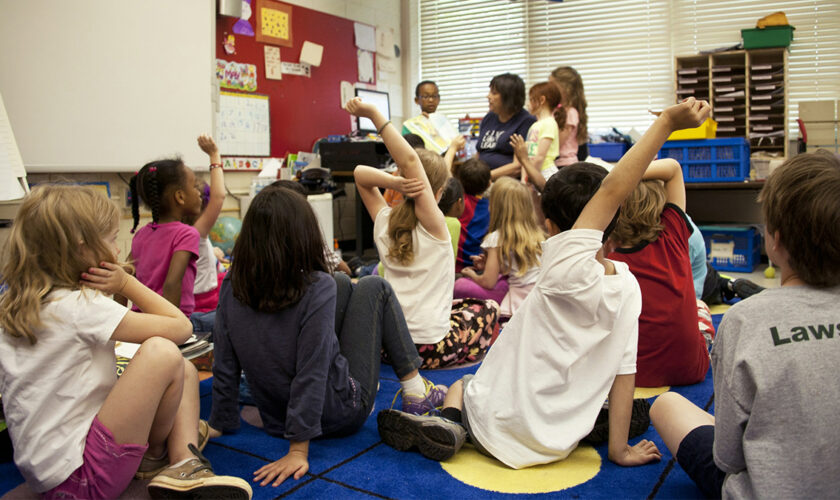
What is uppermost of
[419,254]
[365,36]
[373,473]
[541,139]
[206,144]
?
[365,36]

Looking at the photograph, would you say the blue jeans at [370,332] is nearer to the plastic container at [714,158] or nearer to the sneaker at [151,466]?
the sneaker at [151,466]

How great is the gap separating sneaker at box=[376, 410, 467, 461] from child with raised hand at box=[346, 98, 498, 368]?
1.82 ft

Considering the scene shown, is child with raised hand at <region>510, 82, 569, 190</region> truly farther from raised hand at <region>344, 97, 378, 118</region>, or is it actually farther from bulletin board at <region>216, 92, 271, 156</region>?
bulletin board at <region>216, 92, 271, 156</region>

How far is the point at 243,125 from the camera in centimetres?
471

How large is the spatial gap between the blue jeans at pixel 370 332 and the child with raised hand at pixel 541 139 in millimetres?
1946

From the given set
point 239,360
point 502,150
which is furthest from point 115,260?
point 502,150

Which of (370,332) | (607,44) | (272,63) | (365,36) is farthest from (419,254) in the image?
(365,36)

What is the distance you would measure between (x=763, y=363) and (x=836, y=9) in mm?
4840

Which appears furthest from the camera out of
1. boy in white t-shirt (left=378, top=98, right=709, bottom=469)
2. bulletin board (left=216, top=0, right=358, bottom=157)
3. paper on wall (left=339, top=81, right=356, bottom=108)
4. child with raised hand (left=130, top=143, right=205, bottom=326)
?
paper on wall (left=339, top=81, right=356, bottom=108)

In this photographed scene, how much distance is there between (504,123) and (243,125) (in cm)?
201

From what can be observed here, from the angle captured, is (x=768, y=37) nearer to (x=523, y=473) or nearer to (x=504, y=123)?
(x=504, y=123)

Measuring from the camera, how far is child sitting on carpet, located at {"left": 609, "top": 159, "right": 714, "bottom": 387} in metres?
1.88

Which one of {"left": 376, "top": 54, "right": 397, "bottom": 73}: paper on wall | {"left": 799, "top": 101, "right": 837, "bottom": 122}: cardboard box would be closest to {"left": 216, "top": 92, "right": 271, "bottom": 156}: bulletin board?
{"left": 376, "top": 54, "right": 397, "bottom": 73}: paper on wall

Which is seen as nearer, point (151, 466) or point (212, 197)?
point (151, 466)
